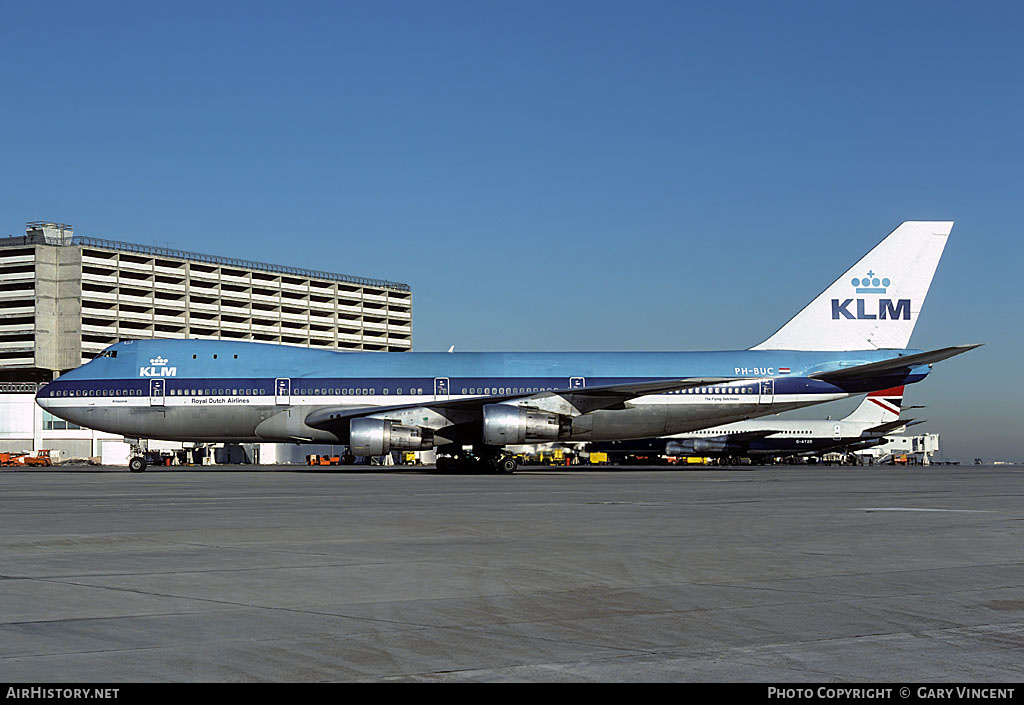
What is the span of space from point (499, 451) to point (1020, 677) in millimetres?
42786

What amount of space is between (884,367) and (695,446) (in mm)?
43667

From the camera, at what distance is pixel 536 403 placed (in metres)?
46.7

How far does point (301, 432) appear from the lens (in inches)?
1877

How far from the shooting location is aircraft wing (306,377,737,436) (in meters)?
46.3

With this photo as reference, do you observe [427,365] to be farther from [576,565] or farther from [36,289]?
[36,289]

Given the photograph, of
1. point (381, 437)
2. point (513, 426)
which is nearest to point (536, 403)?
point (513, 426)

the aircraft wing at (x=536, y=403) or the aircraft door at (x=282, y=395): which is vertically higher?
the aircraft door at (x=282, y=395)

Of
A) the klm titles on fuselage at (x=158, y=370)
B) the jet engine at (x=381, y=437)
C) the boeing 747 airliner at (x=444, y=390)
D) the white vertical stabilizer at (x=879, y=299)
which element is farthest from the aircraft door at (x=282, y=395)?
the white vertical stabilizer at (x=879, y=299)

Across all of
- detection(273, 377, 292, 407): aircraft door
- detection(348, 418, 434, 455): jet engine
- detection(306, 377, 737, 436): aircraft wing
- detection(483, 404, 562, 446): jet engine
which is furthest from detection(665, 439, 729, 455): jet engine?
detection(273, 377, 292, 407): aircraft door

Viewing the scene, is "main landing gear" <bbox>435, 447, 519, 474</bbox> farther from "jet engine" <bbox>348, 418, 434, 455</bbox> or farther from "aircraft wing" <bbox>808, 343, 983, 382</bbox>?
"aircraft wing" <bbox>808, 343, 983, 382</bbox>

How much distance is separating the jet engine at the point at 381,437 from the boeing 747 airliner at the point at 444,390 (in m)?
0.13

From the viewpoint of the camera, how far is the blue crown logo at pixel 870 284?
5169 centimetres

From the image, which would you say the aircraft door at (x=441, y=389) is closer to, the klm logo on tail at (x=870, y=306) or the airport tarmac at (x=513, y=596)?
the klm logo on tail at (x=870, y=306)
